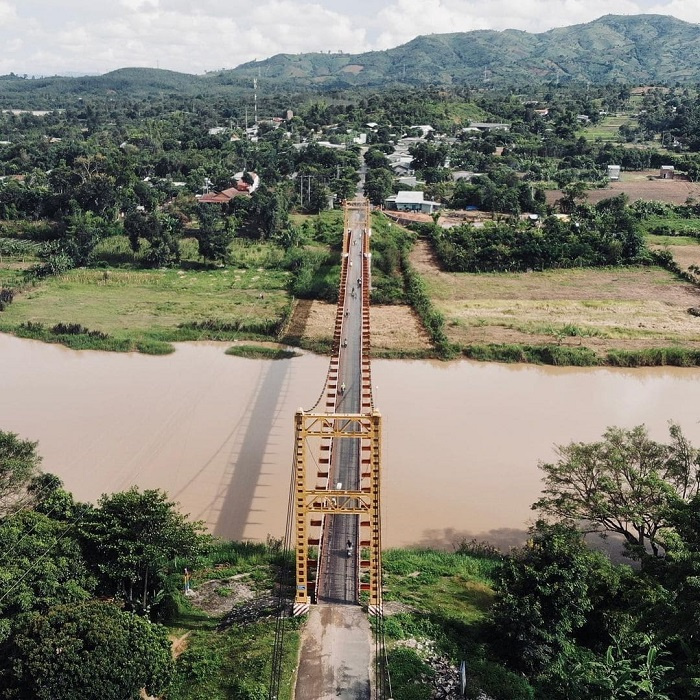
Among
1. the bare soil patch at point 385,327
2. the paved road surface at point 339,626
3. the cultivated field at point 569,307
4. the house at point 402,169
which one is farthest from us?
the house at point 402,169

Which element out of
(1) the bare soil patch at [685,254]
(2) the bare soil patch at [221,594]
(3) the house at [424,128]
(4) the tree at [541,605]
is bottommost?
(2) the bare soil patch at [221,594]

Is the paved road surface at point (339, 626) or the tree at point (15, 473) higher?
the tree at point (15, 473)

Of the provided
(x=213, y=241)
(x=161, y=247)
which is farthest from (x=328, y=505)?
(x=161, y=247)

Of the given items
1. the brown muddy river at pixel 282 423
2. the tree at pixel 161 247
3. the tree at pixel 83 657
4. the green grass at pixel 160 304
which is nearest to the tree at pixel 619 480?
the brown muddy river at pixel 282 423

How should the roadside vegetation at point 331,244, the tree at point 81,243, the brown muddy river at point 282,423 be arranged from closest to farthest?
the brown muddy river at point 282,423
the roadside vegetation at point 331,244
the tree at point 81,243

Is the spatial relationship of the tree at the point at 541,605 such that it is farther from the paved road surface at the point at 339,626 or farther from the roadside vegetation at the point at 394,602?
the paved road surface at the point at 339,626

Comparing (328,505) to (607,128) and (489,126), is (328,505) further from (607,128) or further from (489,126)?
(607,128)

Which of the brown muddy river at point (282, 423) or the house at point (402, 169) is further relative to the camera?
the house at point (402, 169)
